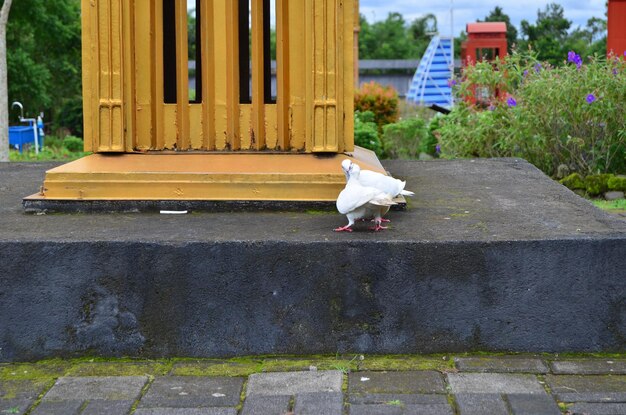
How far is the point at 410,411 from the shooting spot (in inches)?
134

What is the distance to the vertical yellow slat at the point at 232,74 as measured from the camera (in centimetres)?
517

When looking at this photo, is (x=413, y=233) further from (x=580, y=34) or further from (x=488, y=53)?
(x=580, y=34)

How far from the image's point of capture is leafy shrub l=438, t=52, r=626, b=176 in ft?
30.2

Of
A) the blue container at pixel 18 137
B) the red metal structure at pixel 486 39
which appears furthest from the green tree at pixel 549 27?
the blue container at pixel 18 137

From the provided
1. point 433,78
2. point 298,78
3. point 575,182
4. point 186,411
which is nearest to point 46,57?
point 433,78

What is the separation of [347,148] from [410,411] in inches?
79.6

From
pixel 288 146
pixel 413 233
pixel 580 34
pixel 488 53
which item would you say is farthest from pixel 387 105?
pixel 580 34

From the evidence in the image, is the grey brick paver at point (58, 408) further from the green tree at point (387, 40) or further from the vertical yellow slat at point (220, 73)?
the green tree at point (387, 40)

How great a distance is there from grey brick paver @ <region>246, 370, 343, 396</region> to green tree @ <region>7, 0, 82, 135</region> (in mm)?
23602

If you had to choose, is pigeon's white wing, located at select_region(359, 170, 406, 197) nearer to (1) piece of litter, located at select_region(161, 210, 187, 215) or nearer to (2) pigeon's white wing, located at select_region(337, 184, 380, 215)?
(2) pigeon's white wing, located at select_region(337, 184, 380, 215)

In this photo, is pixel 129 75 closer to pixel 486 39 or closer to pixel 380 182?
pixel 380 182

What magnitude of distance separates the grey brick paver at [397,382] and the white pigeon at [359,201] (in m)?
0.73

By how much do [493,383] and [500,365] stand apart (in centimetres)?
22

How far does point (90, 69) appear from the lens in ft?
16.6
